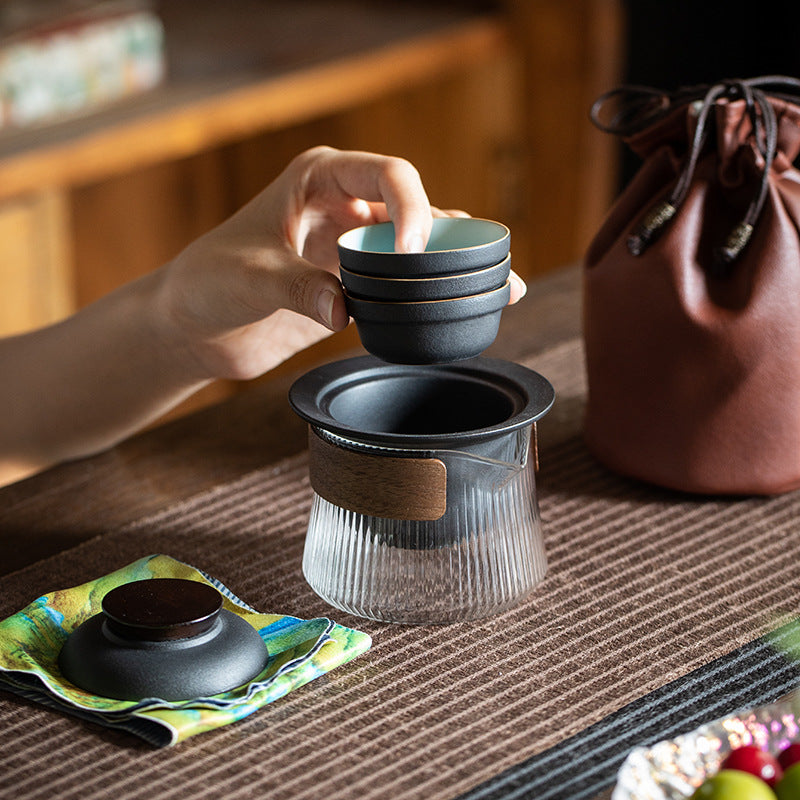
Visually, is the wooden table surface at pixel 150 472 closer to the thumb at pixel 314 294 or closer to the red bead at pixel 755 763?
the thumb at pixel 314 294

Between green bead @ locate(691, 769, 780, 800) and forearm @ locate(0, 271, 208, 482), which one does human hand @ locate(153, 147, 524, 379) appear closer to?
forearm @ locate(0, 271, 208, 482)

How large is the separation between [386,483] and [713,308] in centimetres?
32

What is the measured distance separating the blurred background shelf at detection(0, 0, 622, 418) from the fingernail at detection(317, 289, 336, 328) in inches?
54.5

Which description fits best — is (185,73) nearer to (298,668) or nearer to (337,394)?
(337,394)

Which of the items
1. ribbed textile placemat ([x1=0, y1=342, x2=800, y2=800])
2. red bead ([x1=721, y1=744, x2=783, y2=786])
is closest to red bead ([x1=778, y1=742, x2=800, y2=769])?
red bead ([x1=721, y1=744, x2=783, y2=786])

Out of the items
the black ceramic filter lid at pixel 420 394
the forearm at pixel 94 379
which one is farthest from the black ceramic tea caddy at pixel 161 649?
the forearm at pixel 94 379

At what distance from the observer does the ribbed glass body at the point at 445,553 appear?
0.76 metres

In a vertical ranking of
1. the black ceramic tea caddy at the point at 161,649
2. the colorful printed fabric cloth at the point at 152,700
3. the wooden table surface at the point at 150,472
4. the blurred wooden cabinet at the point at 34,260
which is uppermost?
the black ceramic tea caddy at the point at 161,649

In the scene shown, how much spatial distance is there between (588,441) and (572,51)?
1.88 m

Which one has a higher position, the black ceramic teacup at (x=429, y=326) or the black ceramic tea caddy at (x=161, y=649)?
the black ceramic teacup at (x=429, y=326)

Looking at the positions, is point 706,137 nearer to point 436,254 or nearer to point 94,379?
point 436,254

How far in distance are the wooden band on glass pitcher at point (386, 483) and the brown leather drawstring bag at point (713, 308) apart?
0.26m

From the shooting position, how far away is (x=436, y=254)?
0.72m

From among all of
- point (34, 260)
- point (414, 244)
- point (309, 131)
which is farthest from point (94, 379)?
point (309, 131)
